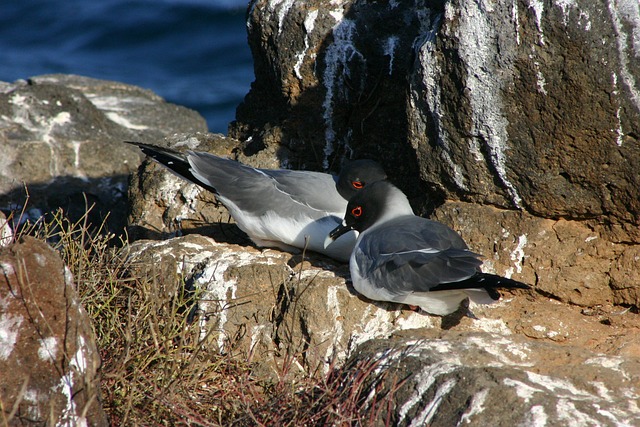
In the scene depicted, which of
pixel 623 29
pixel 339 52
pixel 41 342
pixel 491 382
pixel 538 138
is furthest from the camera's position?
pixel 339 52

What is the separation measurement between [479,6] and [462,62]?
0.28m

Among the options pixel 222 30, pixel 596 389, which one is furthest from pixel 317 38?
pixel 222 30

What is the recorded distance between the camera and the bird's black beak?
4.65 m

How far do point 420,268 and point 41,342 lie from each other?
1.79 metres

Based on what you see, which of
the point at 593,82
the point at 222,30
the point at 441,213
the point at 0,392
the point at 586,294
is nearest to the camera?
the point at 0,392

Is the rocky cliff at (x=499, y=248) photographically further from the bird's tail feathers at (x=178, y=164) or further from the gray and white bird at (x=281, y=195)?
the bird's tail feathers at (x=178, y=164)

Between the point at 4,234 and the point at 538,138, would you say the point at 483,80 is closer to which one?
the point at 538,138

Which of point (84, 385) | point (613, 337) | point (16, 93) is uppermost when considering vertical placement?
point (16, 93)

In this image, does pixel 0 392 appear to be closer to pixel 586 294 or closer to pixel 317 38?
pixel 586 294

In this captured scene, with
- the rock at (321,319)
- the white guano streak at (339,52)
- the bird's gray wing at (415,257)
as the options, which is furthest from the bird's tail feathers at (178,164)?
the bird's gray wing at (415,257)

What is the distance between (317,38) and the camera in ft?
18.9

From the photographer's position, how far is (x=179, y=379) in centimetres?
385

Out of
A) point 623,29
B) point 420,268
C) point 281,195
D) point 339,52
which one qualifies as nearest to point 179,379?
point 420,268

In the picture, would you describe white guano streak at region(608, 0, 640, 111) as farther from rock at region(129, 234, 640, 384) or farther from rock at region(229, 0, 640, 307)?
rock at region(129, 234, 640, 384)
